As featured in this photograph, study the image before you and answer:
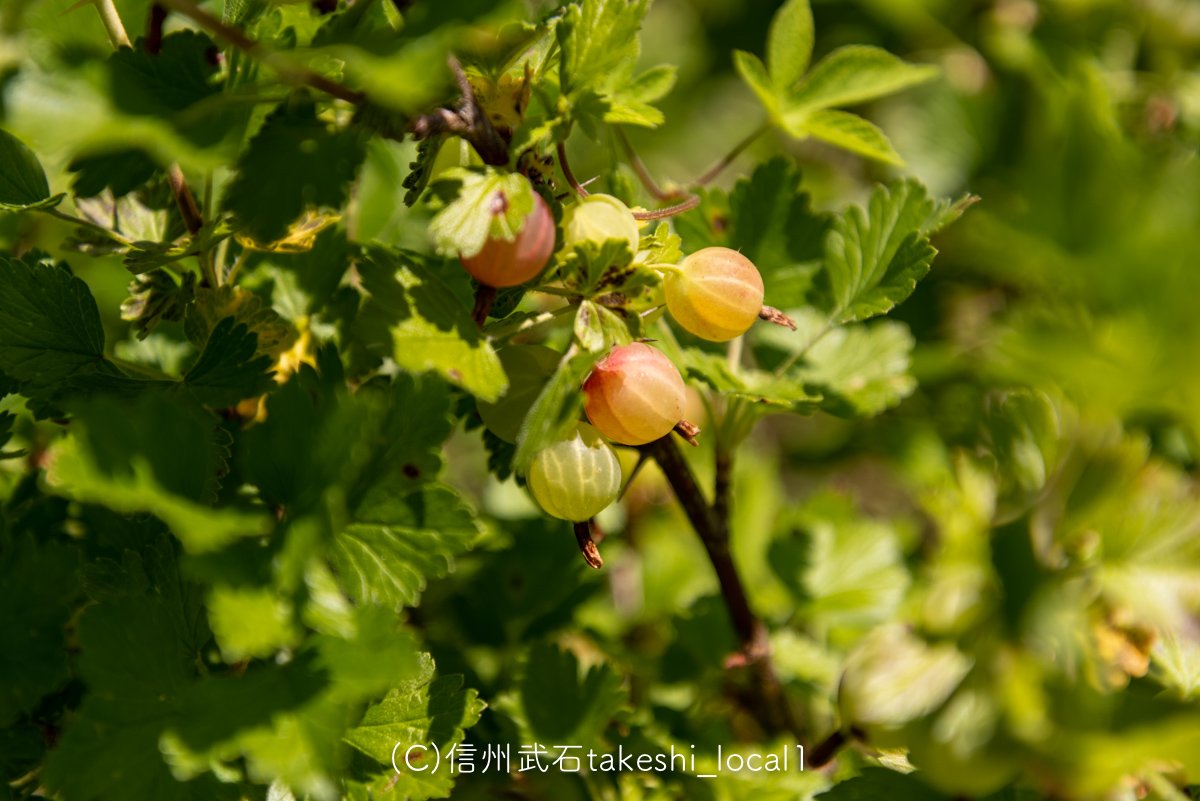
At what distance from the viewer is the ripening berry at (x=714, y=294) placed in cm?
56

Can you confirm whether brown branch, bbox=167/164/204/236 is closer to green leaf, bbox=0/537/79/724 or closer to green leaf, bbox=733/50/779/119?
green leaf, bbox=0/537/79/724

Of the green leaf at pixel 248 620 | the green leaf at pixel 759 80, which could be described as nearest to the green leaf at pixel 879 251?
the green leaf at pixel 759 80

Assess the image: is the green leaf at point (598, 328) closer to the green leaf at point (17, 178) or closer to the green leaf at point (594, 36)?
the green leaf at point (594, 36)

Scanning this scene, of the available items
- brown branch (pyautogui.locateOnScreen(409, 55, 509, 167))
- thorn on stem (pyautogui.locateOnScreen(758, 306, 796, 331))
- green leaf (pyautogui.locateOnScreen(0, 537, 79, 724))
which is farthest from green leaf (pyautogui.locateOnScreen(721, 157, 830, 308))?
green leaf (pyautogui.locateOnScreen(0, 537, 79, 724))

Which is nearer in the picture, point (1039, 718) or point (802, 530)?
point (1039, 718)

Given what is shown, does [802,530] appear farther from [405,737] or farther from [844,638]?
[405,737]

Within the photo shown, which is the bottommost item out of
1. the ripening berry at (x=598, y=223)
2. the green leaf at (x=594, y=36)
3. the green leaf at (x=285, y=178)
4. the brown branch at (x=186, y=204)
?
the brown branch at (x=186, y=204)

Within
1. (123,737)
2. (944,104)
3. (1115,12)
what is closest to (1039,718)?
(123,737)

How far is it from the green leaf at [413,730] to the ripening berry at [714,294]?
262 mm

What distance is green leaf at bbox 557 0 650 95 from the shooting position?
20.8 inches

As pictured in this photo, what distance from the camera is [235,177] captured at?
1.72ft

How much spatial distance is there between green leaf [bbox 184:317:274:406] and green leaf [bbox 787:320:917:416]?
0.37m

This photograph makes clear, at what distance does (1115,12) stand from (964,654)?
121 centimetres

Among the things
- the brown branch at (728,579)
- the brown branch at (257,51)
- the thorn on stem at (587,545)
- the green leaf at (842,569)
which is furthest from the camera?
the green leaf at (842,569)
